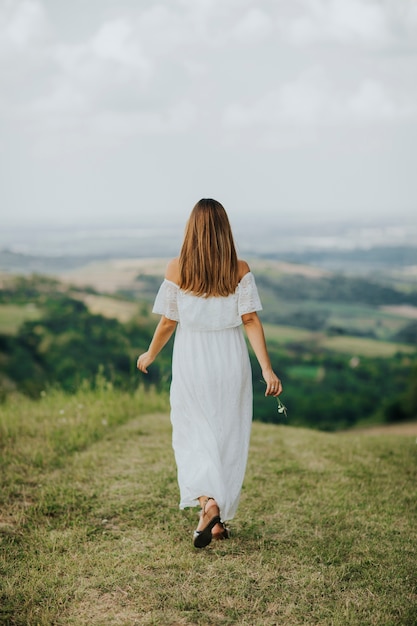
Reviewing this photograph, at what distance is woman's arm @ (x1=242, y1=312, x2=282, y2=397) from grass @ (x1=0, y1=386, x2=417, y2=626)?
901 mm

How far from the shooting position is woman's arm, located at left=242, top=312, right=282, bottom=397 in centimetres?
358

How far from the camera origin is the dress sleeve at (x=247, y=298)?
3.58 metres

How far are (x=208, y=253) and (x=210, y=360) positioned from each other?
1.93ft

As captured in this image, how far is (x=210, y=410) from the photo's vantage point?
3658mm

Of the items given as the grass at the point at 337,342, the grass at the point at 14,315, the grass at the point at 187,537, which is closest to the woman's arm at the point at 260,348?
the grass at the point at 187,537

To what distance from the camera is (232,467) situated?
3.71 meters

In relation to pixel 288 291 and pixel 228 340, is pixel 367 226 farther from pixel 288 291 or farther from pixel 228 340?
pixel 228 340

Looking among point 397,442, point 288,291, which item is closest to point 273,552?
point 397,442

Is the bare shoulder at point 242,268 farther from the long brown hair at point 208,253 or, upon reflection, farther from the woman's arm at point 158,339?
the woman's arm at point 158,339

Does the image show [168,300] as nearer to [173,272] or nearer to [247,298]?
[173,272]

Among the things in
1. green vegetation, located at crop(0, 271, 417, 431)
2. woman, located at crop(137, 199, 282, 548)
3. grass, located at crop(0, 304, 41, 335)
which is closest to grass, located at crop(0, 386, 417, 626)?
woman, located at crop(137, 199, 282, 548)

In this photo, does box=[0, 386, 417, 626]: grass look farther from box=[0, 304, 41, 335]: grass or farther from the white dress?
box=[0, 304, 41, 335]: grass

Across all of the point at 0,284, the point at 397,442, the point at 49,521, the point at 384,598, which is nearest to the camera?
the point at 384,598

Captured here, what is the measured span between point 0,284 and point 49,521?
25.7 metres
